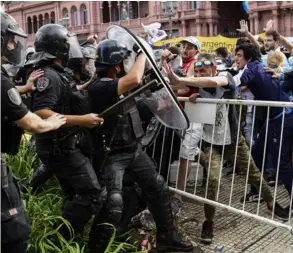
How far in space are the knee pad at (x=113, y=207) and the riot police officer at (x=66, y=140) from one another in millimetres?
67

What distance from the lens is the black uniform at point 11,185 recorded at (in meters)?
2.33

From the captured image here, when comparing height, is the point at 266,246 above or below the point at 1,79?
below

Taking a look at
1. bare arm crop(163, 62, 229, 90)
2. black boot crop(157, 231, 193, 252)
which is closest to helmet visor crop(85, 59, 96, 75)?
bare arm crop(163, 62, 229, 90)

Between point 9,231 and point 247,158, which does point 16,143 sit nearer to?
point 9,231

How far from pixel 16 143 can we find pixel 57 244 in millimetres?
1099

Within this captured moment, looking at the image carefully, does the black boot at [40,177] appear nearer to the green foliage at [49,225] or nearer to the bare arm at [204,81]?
the green foliage at [49,225]

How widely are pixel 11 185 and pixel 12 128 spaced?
323 millimetres

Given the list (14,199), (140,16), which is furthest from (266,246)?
(140,16)

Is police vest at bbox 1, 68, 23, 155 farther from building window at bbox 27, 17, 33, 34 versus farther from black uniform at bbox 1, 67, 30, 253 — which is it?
building window at bbox 27, 17, 33, 34

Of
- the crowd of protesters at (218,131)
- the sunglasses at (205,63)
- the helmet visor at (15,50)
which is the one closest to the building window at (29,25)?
the crowd of protesters at (218,131)

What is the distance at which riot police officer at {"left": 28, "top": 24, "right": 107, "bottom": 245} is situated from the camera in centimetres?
315

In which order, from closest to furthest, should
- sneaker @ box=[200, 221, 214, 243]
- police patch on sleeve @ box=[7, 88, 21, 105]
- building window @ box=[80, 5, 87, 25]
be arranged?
1. police patch on sleeve @ box=[7, 88, 21, 105]
2. sneaker @ box=[200, 221, 214, 243]
3. building window @ box=[80, 5, 87, 25]

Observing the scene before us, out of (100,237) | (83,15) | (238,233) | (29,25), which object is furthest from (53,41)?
(29,25)

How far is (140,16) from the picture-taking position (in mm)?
49375
